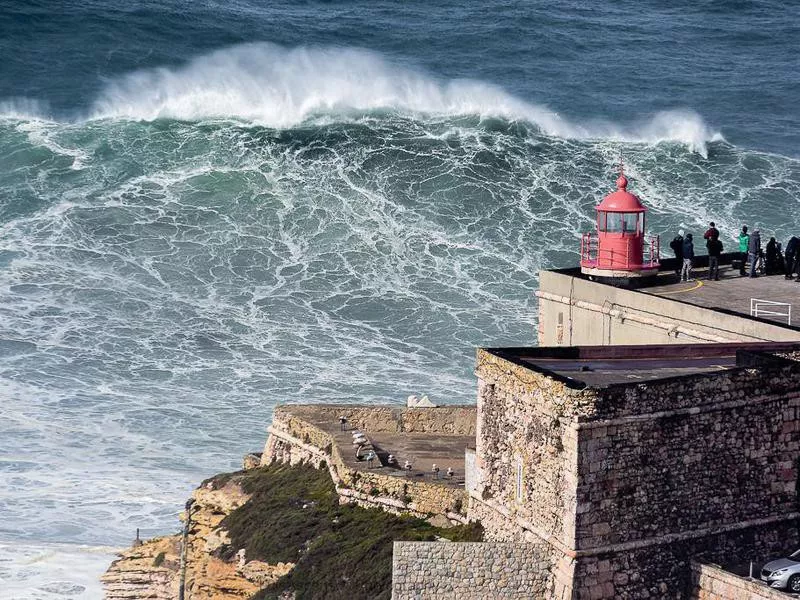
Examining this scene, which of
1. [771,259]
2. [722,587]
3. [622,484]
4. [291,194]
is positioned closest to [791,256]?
[771,259]

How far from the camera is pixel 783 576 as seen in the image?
1916 centimetres

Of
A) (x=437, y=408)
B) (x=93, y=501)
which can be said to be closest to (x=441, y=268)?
(x=93, y=501)

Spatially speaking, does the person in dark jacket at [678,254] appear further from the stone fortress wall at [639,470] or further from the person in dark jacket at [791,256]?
the stone fortress wall at [639,470]

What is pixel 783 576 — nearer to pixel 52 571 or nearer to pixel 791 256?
pixel 791 256

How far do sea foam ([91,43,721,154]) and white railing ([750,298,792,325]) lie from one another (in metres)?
34.3

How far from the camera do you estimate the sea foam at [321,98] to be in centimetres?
6041

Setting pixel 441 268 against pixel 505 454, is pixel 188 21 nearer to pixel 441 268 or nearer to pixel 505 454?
pixel 441 268

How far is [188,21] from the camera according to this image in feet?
230

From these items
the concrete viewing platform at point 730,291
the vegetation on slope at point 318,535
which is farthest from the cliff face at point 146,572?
the concrete viewing platform at point 730,291

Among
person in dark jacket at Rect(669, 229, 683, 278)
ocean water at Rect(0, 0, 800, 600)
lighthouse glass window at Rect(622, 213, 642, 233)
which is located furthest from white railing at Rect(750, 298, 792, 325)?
ocean water at Rect(0, 0, 800, 600)

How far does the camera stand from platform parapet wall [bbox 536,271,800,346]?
23.2m

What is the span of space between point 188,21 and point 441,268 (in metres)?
24.4

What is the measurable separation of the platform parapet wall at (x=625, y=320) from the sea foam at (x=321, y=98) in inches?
1292

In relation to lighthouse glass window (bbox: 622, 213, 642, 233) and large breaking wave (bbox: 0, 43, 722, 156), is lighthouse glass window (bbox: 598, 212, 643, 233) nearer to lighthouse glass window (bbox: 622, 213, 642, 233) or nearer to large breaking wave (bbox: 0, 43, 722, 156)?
lighthouse glass window (bbox: 622, 213, 642, 233)
